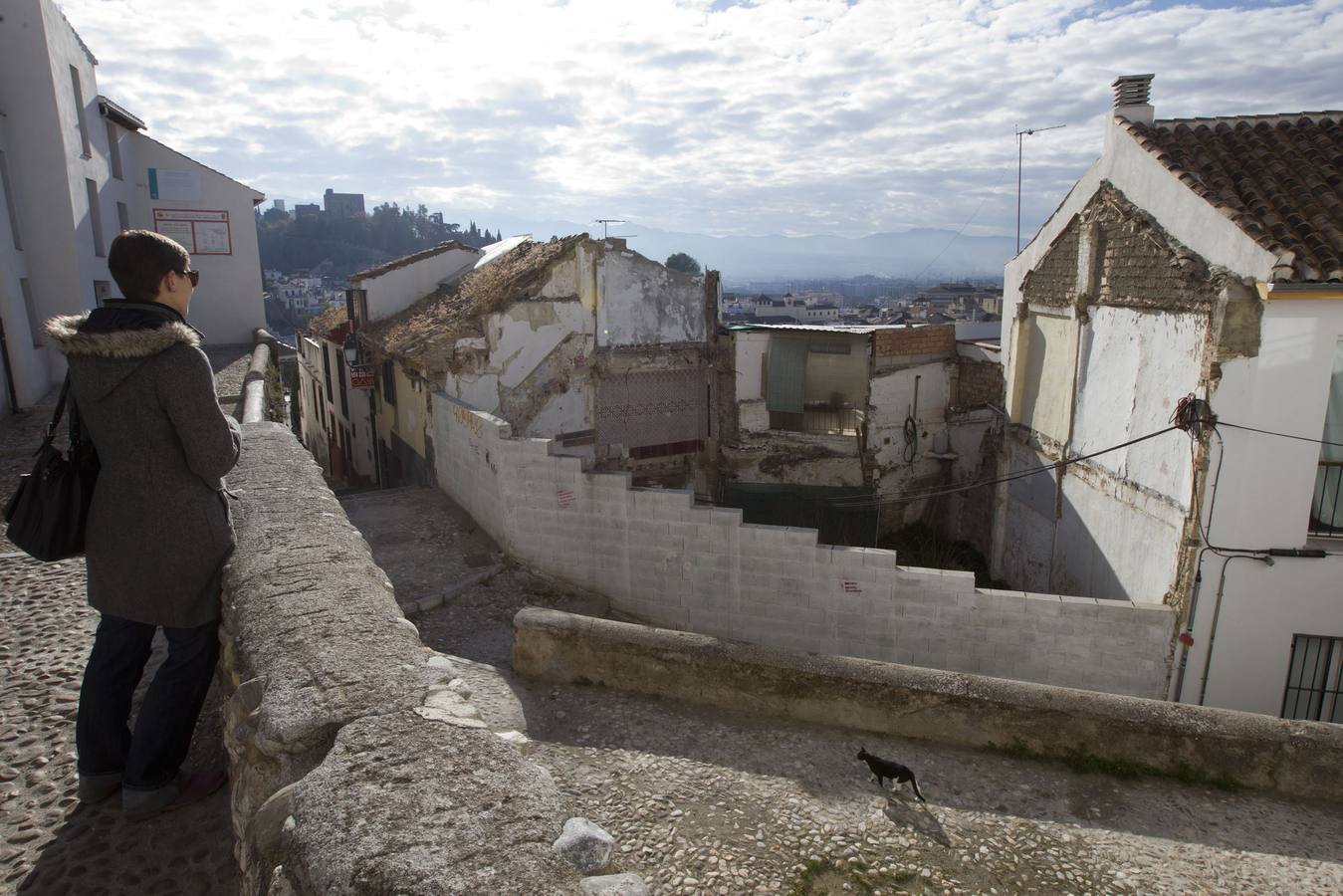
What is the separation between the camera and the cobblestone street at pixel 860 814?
3.62m

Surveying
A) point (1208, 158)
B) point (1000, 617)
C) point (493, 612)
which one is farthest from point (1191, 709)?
point (1208, 158)

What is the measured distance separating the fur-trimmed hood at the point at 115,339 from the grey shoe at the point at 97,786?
1.63 m

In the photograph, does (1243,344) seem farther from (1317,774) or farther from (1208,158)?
(1317,774)

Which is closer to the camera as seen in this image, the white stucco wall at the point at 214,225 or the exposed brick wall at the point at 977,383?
the exposed brick wall at the point at 977,383

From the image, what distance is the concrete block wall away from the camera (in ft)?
29.5

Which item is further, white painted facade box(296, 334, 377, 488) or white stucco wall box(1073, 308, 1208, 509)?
white painted facade box(296, 334, 377, 488)

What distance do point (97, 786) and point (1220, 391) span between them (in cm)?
1005

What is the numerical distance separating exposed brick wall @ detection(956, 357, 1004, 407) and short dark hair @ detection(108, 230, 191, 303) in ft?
47.8

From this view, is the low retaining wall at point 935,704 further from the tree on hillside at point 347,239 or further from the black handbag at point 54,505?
the tree on hillside at point 347,239

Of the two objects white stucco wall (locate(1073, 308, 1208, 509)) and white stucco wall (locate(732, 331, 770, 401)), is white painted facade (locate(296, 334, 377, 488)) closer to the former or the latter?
white stucco wall (locate(732, 331, 770, 401))

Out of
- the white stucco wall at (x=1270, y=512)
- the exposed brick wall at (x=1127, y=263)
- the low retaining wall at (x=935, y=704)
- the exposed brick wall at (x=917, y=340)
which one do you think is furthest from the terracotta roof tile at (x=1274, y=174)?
the exposed brick wall at (x=917, y=340)

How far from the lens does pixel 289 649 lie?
3016 millimetres

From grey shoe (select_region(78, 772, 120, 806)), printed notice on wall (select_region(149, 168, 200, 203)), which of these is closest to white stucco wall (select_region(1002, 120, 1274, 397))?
grey shoe (select_region(78, 772, 120, 806))

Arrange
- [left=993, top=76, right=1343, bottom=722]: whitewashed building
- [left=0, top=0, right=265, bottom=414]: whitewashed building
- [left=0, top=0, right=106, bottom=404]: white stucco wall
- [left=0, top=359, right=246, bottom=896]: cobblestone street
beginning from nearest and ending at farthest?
[left=0, top=359, right=246, bottom=896]: cobblestone street
[left=993, top=76, right=1343, bottom=722]: whitewashed building
[left=0, top=0, right=265, bottom=414]: whitewashed building
[left=0, top=0, right=106, bottom=404]: white stucco wall
